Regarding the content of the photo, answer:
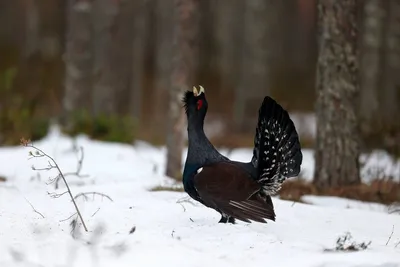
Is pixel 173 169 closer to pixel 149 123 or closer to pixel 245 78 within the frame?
A: pixel 245 78

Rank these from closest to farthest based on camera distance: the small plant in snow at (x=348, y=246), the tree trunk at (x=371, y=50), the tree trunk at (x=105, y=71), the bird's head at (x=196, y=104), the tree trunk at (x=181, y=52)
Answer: the small plant in snow at (x=348, y=246) < the bird's head at (x=196, y=104) < the tree trunk at (x=181, y=52) < the tree trunk at (x=105, y=71) < the tree trunk at (x=371, y=50)

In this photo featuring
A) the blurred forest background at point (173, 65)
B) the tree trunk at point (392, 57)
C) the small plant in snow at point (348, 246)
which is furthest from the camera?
the tree trunk at point (392, 57)

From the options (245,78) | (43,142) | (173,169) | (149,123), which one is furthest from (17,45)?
(173,169)

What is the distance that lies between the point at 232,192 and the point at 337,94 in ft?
11.1

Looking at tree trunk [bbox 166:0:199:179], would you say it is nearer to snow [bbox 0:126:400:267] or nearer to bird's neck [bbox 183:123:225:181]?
snow [bbox 0:126:400:267]

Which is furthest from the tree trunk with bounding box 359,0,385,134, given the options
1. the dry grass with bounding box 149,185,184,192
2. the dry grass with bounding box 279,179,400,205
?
the dry grass with bounding box 149,185,184,192

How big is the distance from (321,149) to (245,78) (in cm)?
1536

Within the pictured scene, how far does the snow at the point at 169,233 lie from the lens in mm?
4426

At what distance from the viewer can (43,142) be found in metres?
12.4

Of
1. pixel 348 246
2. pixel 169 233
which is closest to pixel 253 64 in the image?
pixel 169 233

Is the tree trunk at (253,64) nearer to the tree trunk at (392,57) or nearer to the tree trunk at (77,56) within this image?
the tree trunk at (392,57)

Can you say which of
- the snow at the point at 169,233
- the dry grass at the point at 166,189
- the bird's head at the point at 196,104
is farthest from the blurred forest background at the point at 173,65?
the bird's head at the point at 196,104

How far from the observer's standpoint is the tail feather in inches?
220

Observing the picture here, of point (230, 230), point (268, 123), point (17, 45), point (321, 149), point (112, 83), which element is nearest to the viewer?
point (230, 230)
